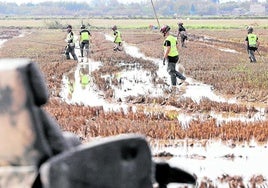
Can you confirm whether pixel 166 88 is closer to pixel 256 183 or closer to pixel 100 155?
pixel 256 183


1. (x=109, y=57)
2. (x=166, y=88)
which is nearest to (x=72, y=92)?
(x=166, y=88)

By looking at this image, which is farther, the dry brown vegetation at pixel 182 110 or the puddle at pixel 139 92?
the puddle at pixel 139 92

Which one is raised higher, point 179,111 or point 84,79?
point 179,111

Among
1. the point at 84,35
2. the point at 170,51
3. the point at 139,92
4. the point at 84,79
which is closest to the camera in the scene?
the point at 170,51

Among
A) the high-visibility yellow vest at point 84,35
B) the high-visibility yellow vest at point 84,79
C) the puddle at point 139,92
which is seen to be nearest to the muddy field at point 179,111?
the puddle at point 139,92

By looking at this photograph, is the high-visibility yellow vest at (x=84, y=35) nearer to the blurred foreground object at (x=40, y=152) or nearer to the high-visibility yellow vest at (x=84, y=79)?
the high-visibility yellow vest at (x=84, y=79)

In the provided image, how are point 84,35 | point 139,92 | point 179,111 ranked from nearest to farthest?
1. point 179,111
2. point 139,92
3. point 84,35

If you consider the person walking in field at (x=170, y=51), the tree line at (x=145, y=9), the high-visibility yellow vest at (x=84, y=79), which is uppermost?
the person walking in field at (x=170, y=51)

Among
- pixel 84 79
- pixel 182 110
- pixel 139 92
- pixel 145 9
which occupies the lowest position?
pixel 145 9

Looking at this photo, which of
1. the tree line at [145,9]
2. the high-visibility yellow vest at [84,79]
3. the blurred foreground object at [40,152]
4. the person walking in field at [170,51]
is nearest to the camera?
the blurred foreground object at [40,152]

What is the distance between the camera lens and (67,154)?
1.80 metres

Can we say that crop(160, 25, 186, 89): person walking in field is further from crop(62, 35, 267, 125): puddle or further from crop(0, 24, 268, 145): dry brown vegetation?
crop(0, 24, 268, 145): dry brown vegetation

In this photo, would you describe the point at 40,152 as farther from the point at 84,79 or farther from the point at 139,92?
the point at 84,79

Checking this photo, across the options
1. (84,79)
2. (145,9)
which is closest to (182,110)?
(84,79)
